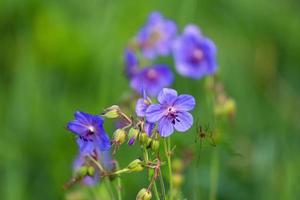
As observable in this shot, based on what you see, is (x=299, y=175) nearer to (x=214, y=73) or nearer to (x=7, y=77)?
(x=214, y=73)

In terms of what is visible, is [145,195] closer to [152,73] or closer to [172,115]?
[172,115]

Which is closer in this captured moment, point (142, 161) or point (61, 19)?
point (142, 161)

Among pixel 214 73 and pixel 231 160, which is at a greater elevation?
pixel 214 73

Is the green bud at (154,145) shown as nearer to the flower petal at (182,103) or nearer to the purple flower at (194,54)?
the flower petal at (182,103)

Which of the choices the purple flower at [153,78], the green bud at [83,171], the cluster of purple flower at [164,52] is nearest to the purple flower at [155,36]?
the cluster of purple flower at [164,52]

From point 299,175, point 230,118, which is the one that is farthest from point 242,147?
point 230,118

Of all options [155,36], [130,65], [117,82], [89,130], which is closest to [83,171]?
[89,130]

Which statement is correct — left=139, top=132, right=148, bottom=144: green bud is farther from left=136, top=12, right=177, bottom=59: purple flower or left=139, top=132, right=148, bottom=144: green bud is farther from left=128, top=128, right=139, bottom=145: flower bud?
left=136, top=12, right=177, bottom=59: purple flower
